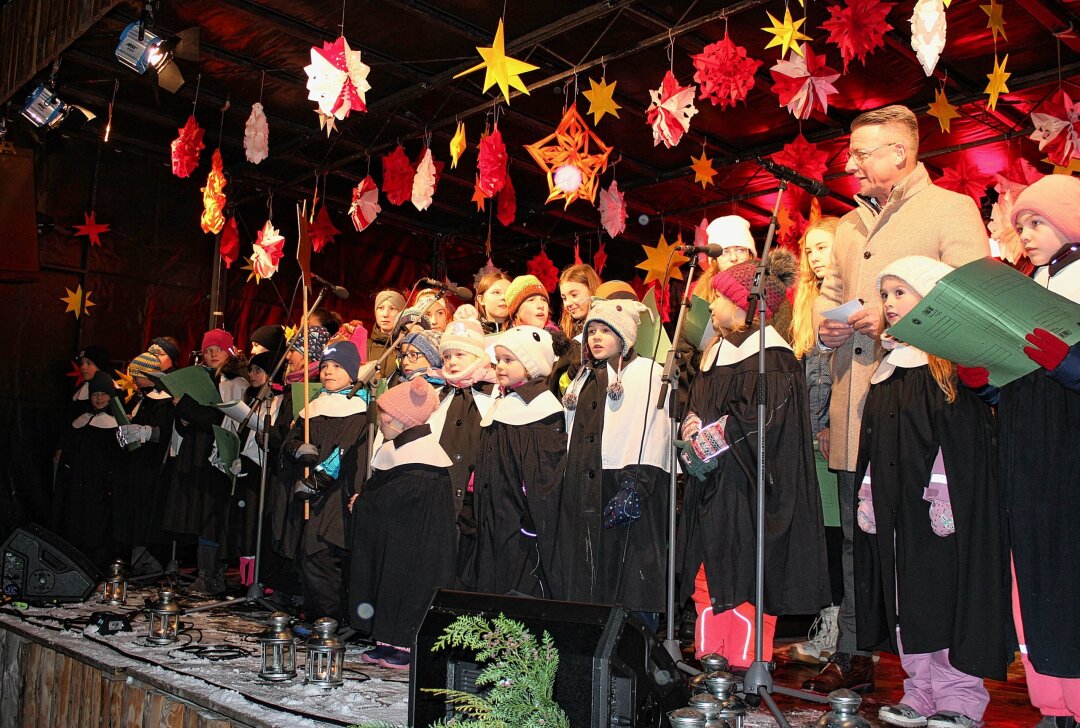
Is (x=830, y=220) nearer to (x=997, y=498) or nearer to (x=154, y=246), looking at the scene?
(x=997, y=498)

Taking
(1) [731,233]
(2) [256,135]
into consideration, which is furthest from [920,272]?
(2) [256,135]

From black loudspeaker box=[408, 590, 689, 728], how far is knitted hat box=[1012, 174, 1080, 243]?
67.2 inches

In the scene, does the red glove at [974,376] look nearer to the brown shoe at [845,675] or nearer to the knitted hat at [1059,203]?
the knitted hat at [1059,203]

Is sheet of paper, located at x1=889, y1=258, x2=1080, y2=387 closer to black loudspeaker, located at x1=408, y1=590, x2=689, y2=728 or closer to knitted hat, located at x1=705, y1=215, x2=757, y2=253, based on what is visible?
black loudspeaker, located at x1=408, y1=590, x2=689, y2=728

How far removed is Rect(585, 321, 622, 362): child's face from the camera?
4.04 m

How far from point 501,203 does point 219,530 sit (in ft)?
13.8

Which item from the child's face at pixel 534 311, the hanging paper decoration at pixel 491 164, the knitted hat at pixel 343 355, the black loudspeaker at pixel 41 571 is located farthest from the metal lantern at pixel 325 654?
the hanging paper decoration at pixel 491 164

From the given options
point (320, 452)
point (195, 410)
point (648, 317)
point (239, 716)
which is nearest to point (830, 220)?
point (648, 317)

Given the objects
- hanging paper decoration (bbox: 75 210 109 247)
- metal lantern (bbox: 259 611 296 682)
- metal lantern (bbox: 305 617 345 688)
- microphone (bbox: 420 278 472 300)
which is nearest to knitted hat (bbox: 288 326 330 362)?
microphone (bbox: 420 278 472 300)

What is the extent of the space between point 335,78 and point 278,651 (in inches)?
154

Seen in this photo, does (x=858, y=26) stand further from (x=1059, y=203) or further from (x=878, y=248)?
(x=1059, y=203)

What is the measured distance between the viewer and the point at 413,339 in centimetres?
493

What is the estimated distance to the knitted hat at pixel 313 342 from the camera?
5906 millimetres

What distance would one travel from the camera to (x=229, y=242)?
10.4 m
